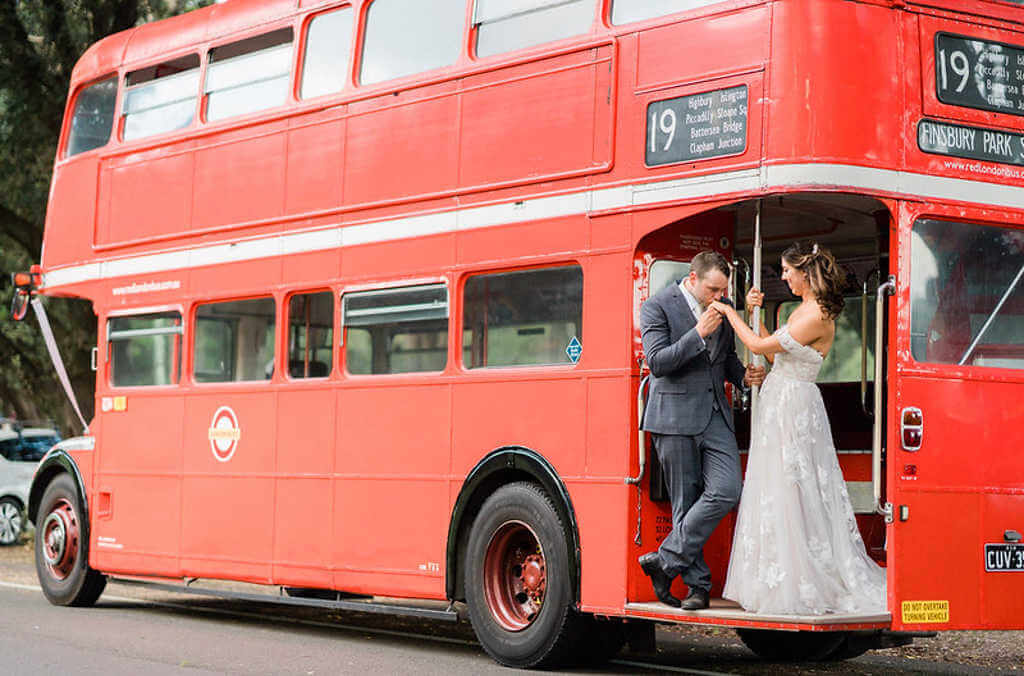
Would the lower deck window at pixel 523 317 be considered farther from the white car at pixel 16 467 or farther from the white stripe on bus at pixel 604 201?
the white car at pixel 16 467

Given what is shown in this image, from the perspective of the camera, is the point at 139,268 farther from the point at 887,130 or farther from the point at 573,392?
the point at 887,130

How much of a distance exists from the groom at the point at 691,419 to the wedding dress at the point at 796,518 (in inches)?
7.0

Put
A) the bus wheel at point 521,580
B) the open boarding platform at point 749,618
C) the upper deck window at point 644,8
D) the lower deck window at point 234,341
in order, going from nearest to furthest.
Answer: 1. the open boarding platform at point 749,618
2. the upper deck window at point 644,8
3. the bus wheel at point 521,580
4. the lower deck window at point 234,341

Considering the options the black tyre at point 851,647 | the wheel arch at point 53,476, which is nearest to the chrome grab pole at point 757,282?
the black tyre at point 851,647

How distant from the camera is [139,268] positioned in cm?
1372

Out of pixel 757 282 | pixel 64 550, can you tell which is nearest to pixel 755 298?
pixel 757 282

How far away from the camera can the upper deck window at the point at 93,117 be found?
14469 millimetres

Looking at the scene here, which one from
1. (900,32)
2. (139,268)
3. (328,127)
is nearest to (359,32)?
(328,127)

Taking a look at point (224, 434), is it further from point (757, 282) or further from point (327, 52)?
point (757, 282)

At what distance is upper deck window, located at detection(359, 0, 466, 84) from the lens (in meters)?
10.8

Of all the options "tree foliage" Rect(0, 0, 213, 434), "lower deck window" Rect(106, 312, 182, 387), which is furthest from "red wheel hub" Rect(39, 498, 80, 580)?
"tree foliage" Rect(0, 0, 213, 434)

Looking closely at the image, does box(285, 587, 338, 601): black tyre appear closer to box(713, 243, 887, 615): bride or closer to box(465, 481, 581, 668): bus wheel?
box(465, 481, 581, 668): bus wheel

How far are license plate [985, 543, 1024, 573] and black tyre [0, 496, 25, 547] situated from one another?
17836mm

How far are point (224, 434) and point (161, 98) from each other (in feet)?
9.98
